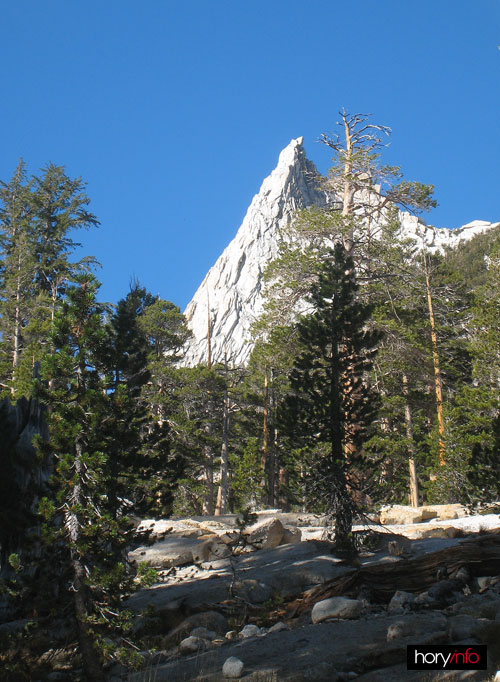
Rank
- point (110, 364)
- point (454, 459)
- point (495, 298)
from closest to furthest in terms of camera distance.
A: point (110, 364) < point (454, 459) < point (495, 298)

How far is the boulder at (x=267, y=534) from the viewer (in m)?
16.2

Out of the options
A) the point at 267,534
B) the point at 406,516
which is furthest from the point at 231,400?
the point at 267,534

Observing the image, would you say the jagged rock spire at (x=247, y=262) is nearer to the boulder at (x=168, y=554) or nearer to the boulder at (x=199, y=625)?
the boulder at (x=168, y=554)

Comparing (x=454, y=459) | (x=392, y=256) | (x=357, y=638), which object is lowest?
(x=357, y=638)

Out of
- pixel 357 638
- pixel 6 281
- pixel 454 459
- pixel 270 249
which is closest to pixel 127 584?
pixel 357 638

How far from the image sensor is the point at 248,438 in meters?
32.5

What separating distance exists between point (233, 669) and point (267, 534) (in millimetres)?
9118

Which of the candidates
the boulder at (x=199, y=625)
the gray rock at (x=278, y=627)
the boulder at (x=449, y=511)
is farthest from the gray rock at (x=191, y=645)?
the boulder at (x=449, y=511)

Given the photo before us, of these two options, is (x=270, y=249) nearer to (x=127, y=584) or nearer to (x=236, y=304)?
(x=236, y=304)

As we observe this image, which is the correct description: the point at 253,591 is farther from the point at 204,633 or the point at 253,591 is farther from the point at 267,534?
the point at 267,534

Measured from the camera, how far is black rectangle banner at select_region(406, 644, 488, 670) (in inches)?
253

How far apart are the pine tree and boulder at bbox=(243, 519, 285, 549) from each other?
1.64m

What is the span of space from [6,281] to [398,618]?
27776 millimetres

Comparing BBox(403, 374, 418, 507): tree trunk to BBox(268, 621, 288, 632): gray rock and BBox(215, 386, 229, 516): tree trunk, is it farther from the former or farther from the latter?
BBox(268, 621, 288, 632): gray rock
